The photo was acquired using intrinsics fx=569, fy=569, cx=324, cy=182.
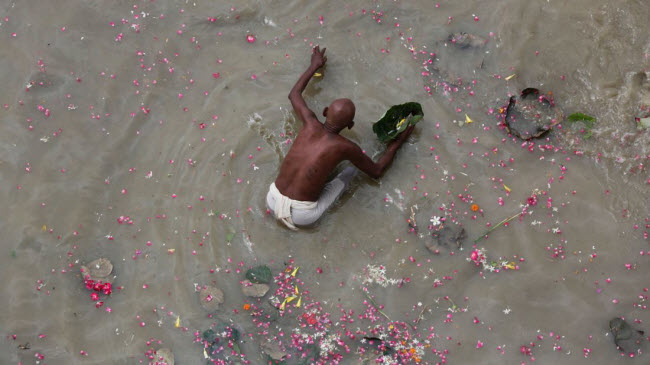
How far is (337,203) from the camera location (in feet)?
21.1

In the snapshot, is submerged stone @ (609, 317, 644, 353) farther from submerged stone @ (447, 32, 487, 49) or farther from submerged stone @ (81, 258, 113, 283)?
submerged stone @ (81, 258, 113, 283)

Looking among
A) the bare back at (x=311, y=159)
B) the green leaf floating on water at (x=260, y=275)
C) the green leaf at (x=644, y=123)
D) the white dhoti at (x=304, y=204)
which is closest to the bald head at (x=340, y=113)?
the bare back at (x=311, y=159)

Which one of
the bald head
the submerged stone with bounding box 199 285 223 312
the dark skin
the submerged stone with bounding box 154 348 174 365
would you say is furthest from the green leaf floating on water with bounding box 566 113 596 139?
the submerged stone with bounding box 154 348 174 365

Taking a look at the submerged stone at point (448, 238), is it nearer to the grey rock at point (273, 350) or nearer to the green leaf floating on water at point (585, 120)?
the green leaf floating on water at point (585, 120)

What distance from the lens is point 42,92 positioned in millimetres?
6508

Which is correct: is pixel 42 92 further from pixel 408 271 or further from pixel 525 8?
pixel 525 8

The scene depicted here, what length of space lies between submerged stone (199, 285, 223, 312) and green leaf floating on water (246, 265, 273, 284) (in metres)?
0.38

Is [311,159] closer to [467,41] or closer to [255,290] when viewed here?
[255,290]

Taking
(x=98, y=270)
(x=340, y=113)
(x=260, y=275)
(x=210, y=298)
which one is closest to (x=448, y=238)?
(x=340, y=113)

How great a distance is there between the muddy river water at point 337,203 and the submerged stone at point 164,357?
2.8 inches

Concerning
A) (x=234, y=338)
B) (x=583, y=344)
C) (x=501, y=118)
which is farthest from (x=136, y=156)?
(x=583, y=344)

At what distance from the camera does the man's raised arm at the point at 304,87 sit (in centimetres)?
582

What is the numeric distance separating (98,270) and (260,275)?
1.78m

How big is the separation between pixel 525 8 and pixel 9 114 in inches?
237
